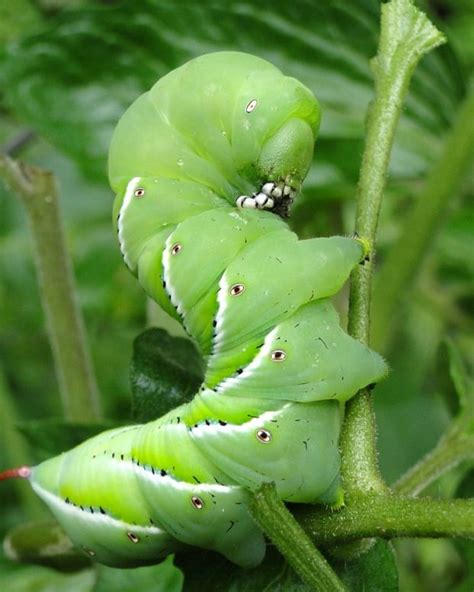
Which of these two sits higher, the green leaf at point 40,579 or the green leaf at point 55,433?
the green leaf at point 55,433

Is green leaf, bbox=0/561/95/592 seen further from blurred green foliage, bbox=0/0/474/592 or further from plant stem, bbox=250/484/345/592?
plant stem, bbox=250/484/345/592

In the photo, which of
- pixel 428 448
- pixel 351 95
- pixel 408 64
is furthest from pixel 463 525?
pixel 428 448

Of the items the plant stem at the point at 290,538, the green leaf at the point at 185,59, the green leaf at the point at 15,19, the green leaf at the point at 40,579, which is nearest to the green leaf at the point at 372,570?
the plant stem at the point at 290,538

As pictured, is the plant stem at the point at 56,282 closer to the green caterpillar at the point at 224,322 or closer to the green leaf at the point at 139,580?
the green caterpillar at the point at 224,322

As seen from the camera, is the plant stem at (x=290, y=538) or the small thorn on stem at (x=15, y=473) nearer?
the plant stem at (x=290, y=538)

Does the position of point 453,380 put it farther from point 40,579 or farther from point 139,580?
point 40,579

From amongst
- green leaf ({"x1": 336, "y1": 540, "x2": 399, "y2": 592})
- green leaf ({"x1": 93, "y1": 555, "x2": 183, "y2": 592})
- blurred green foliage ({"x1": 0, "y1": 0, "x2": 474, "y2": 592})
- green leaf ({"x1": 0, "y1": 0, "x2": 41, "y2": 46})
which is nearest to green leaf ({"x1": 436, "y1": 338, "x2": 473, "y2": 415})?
blurred green foliage ({"x1": 0, "y1": 0, "x2": 474, "y2": 592})

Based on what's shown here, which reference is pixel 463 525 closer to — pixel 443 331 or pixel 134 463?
pixel 134 463
